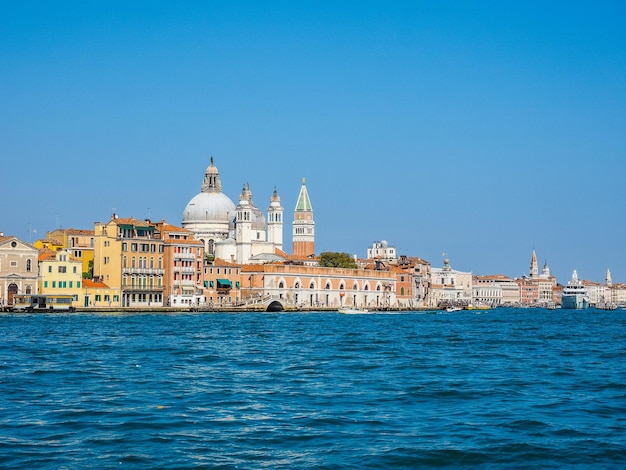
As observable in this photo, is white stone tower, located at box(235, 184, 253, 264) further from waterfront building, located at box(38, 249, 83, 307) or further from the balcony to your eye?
waterfront building, located at box(38, 249, 83, 307)

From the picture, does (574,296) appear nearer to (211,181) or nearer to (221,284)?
(211,181)

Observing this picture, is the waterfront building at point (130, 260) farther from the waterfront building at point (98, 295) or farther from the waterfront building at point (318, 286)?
the waterfront building at point (318, 286)

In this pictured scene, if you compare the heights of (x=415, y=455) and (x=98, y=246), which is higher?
(x=98, y=246)

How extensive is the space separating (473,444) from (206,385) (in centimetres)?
891

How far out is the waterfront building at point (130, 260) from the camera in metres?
80.4

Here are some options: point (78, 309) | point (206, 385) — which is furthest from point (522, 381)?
point (78, 309)

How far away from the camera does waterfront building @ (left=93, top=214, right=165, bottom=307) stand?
8038cm

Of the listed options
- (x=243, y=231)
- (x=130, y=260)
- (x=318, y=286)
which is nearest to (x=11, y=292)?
(x=130, y=260)

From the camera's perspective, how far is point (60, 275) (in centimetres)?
7594

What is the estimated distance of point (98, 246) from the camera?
81500 mm

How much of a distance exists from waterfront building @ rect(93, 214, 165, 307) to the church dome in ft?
120

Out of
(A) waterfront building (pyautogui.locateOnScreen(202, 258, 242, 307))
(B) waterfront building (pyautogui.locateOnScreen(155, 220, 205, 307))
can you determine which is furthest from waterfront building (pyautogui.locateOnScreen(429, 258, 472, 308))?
(B) waterfront building (pyautogui.locateOnScreen(155, 220, 205, 307))

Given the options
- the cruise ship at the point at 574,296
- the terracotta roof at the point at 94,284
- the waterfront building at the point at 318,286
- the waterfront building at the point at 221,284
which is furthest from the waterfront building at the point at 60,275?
the cruise ship at the point at 574,296

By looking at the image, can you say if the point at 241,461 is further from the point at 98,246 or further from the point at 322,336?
the point at 98,246
